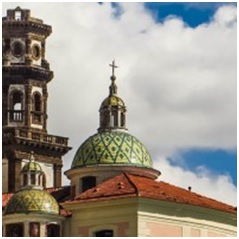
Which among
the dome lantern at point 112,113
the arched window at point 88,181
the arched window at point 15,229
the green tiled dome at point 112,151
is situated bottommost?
the arched window at point 15,229

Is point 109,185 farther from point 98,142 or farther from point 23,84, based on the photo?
point 23,84

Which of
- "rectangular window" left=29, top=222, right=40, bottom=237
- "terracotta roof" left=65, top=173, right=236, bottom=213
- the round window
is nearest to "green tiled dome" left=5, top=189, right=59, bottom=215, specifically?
"rectangular window" left=29, top=222, right=40, bottom=237

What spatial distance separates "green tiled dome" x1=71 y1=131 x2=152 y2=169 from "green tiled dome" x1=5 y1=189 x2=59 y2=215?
12.9ft

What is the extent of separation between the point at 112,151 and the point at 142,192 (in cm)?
658

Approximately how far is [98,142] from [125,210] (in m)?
6.92

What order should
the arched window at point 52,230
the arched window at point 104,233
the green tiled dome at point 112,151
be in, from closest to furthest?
the arched window at point 104,233 → the arched window at point 52,230 → the green tiled dome at point 112,151

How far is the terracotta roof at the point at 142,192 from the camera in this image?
57625 millimetres

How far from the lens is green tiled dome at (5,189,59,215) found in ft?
194

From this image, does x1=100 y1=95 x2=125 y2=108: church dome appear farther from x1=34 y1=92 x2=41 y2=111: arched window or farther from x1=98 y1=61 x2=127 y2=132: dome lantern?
x1=34 y1=92 x2=41 y2=111: arched window

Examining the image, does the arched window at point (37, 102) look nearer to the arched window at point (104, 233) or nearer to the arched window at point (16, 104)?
the arched window at point (16, 104)

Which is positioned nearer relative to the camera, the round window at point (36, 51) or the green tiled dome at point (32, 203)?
the green tiled dome at point (32, 203)

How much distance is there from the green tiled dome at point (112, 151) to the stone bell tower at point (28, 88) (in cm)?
2597

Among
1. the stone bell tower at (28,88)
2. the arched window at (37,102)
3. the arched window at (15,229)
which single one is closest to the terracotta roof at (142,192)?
the arched window at (15,229)

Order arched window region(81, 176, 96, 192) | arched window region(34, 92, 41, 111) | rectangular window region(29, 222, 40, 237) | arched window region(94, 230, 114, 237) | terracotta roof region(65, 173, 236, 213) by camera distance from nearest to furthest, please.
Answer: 1. terracotta roof region(65, 173, 236, 213)
2. arched window region(94, 230, 114, 237)
3. rectangular window region(29, 222, 40, 237)
4. arched window region(81, 176, 96, 192)
5. arched window region(34, 92, 41, 111)
